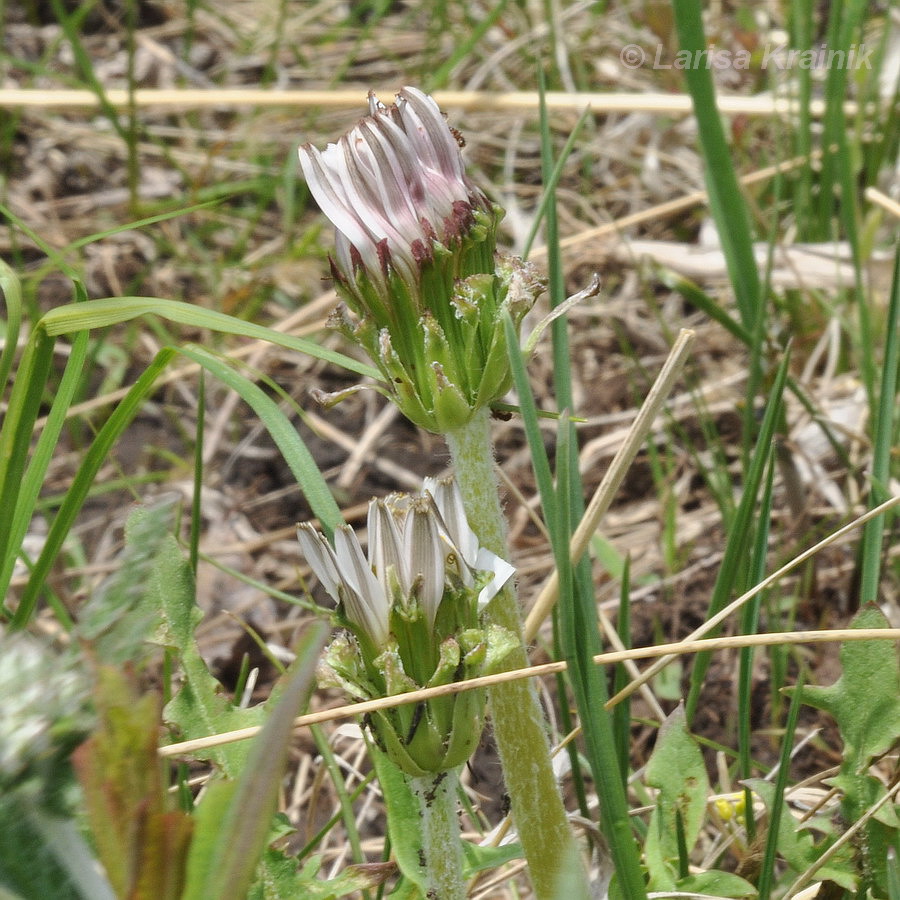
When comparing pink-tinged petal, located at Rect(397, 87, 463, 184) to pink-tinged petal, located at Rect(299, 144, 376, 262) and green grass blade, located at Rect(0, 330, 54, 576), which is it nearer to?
pink-tinged petal, located at Rect(299, 144, 376, 262)

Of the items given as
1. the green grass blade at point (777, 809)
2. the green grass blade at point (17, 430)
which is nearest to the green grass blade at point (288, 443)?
the green grass blade at point (17, 430)

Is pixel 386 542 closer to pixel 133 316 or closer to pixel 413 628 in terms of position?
pixel 413 628

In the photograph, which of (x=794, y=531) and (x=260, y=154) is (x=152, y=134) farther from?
(x=794, y=531)

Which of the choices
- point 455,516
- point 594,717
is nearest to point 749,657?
point 594,717

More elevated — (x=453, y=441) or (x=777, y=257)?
(x=453, y=441)

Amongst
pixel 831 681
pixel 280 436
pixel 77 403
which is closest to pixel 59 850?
pixel 280 436

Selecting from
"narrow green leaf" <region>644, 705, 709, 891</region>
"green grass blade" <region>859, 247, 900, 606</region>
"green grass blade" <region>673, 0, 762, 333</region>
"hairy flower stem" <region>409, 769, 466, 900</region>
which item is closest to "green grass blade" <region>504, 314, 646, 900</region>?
"hairy flower stem" <region>409, 769, 466, 900</region>

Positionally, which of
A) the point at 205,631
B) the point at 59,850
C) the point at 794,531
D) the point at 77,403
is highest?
the point at 59,850
